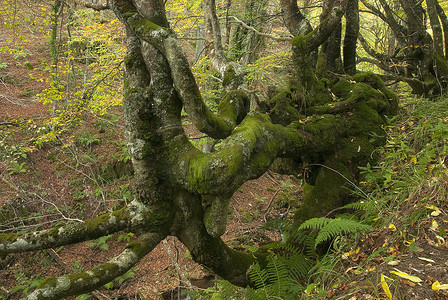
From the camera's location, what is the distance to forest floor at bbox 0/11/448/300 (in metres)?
2.12

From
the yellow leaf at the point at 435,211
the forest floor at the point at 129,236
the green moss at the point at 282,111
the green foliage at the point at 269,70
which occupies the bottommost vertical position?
the forest floor at the point at 129,236

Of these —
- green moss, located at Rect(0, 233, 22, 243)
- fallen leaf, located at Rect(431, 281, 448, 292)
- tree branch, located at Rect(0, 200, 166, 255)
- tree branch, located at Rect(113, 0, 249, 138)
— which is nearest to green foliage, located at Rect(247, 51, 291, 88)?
tree branch, located at Rect(113, 0, 249, 138)

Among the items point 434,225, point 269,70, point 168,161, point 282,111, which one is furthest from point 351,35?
point 168,161

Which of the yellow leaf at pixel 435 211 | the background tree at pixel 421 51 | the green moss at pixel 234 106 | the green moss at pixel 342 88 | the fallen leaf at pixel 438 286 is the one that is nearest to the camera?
the fallen leaf at pixel 438 286

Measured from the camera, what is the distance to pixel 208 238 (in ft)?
11.5

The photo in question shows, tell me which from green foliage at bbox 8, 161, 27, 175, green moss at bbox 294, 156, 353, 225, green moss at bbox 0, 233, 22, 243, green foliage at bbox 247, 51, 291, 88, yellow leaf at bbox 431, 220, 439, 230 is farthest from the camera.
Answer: green foliage at bbox 8, 161, 27, 175

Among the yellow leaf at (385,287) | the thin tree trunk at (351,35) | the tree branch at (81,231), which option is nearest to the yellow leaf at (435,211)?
the yellow leaf at (385,287)

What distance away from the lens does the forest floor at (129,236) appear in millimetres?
2123

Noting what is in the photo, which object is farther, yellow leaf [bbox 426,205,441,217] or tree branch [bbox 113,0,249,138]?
tree branch [bbox 113,0,249,138]

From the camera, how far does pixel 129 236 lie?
836 cm

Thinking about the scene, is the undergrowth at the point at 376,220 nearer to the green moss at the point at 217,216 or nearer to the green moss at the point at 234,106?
the green moss at the point at 217,216

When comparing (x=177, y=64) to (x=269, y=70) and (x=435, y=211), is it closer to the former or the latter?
(x=435, y=211)

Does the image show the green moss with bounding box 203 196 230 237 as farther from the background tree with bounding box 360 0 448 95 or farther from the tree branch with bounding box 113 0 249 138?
the background tree with bounding box 360 0 448 95

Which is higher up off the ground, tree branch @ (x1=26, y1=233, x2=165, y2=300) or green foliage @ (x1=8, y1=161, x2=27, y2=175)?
tree branch @ (x1=26, y1=233, x2=165, y2=300)
